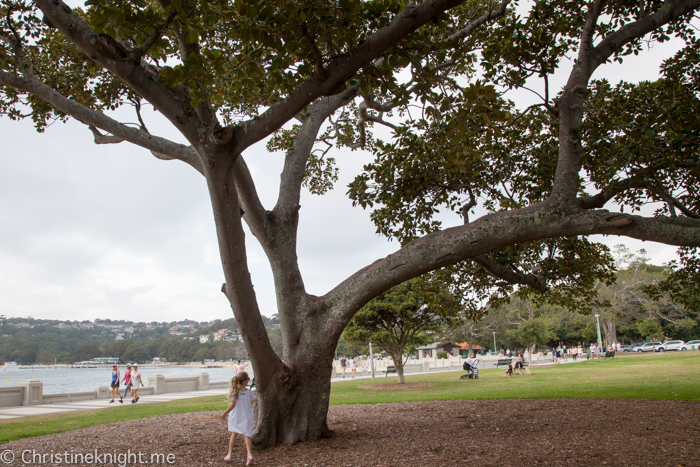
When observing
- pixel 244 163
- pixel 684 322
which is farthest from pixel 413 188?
pixel 684 322

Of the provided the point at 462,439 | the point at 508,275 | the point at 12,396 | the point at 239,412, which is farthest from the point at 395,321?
the point at 239,412

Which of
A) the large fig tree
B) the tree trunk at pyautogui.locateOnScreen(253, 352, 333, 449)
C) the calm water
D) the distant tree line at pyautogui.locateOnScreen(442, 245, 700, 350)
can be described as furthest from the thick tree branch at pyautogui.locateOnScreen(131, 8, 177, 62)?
the distant tree line at pyautogui.locateOnScreen(442, 245, 700, 350)

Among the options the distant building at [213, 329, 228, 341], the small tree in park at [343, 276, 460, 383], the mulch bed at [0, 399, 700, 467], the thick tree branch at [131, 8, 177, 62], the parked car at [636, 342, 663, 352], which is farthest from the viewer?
the distant building at [213, 329, 228, 341]

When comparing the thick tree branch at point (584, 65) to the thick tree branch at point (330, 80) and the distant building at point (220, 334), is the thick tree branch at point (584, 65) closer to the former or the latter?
the thick tree branch at point (330, 80)

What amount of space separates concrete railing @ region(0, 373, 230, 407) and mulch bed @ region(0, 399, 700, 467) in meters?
8.37

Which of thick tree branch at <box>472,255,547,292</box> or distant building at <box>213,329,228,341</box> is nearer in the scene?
thick tree branch at <box>472,255,547,292</box>

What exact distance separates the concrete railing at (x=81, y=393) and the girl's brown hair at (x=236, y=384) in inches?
500

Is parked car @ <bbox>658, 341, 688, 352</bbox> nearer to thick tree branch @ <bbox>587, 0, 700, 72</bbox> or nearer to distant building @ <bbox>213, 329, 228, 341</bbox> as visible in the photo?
thick tree branch @ <bbox>587, 0, 700, 72</bbox>

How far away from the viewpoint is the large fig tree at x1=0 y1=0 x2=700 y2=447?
15.7 feet

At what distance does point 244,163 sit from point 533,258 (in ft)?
23.8

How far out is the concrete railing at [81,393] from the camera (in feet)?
47.0

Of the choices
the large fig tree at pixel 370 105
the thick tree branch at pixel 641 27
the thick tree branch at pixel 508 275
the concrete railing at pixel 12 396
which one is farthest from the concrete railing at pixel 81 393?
the thick tree branch at pixel 641 27

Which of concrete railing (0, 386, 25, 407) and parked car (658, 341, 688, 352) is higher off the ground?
concrete railing (0, 386, 25, 407)

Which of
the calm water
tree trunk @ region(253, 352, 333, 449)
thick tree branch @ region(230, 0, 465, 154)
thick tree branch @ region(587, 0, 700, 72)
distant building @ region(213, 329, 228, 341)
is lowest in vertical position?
the calm water
